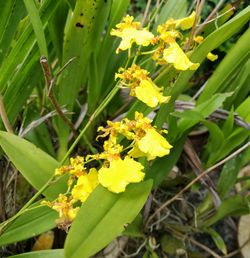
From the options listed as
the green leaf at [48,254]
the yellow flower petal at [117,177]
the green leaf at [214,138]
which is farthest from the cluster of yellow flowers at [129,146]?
the green leaf at [214,138]

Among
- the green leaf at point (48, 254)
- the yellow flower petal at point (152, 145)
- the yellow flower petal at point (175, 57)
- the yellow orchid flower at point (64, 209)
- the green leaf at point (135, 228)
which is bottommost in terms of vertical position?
the green leaf at point (135, 228)

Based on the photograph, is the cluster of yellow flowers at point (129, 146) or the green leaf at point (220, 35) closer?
the cluster of yellow flowers at point (129, 146)

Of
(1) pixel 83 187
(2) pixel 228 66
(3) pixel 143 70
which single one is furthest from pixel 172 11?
(1) pixel 83 187

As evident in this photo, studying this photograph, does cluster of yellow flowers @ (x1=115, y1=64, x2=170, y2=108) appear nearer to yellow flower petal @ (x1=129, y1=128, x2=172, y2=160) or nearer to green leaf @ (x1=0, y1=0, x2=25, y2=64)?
yellow flower petal @ (x1=129, y1=128, x2=172, y2=160)

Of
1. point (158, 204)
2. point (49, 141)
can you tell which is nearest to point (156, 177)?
point (158, 204)

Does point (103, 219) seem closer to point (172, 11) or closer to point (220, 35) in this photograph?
point (220, 35)

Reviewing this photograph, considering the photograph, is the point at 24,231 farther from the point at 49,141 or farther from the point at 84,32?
the point at 84,32

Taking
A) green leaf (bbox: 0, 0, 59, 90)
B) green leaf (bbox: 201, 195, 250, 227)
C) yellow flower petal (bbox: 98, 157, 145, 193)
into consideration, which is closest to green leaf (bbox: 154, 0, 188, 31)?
green leaf (bbox: 0, 0, 59, 90)

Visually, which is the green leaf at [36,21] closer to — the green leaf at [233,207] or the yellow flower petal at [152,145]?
the yellow flower petal at [152,145]
